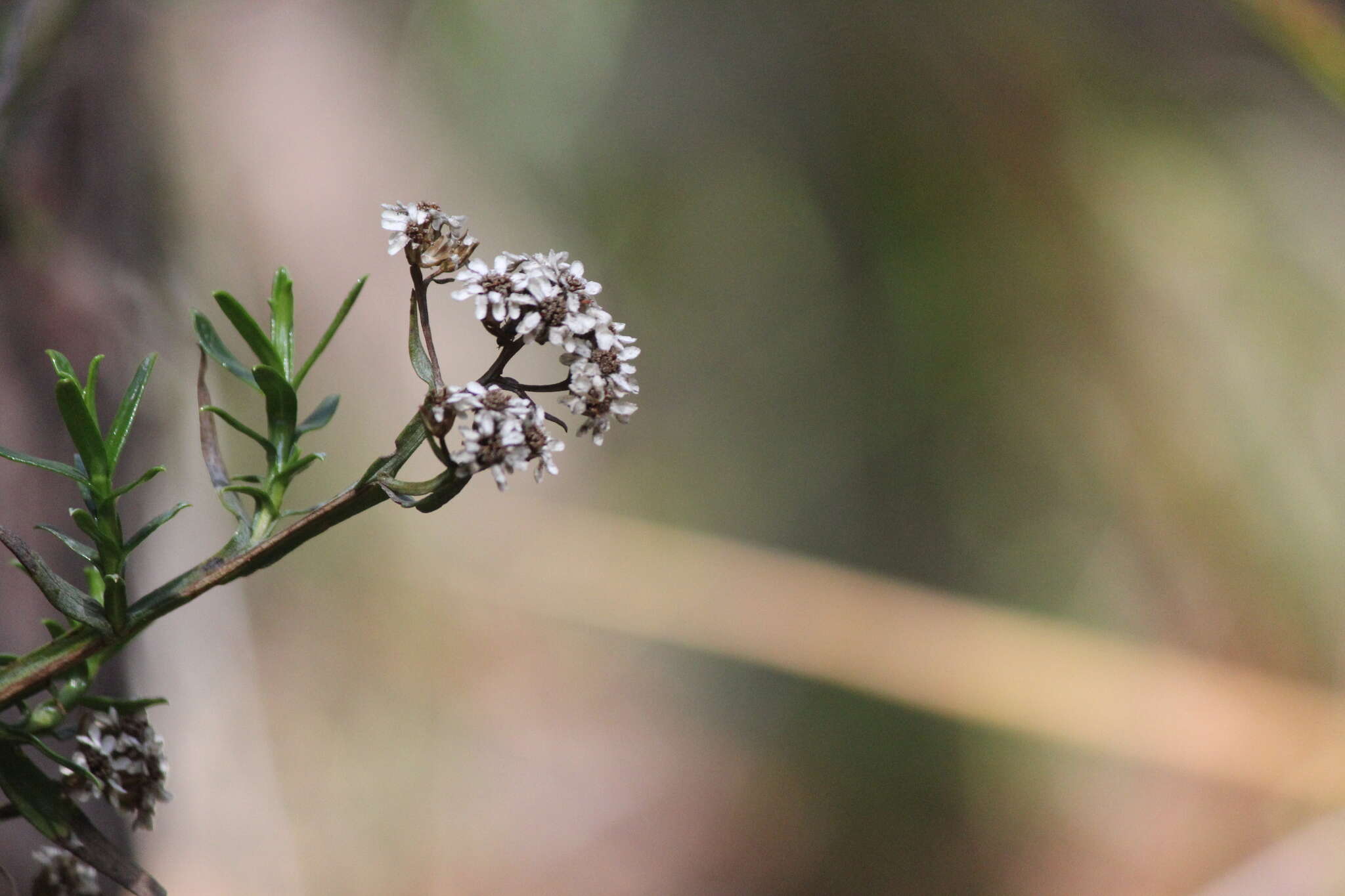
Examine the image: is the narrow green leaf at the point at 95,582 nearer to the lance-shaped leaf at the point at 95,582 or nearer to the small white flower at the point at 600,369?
the lance-shaped leaf at the point at 95,582

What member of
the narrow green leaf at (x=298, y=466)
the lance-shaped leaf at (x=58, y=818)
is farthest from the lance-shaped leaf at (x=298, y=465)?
the lance-shaped leaf at (x=58, y=818)

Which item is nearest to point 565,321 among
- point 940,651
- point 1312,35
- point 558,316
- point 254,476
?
point 558,316

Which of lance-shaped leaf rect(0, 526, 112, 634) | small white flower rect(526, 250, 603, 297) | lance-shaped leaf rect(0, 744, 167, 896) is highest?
small white flower rect(526, 250, 603, 297)

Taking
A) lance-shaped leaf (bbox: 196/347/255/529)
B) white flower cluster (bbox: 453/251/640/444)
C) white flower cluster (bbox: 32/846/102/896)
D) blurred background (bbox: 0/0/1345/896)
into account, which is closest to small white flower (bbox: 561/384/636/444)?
white flower cluster (bbox: 453/251/640/444)

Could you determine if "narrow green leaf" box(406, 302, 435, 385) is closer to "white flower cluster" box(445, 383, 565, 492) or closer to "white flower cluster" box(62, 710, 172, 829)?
"white flower cluster" box(445, 383, 565, 492)

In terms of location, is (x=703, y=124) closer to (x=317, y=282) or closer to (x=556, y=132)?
(x=556, y=132)
